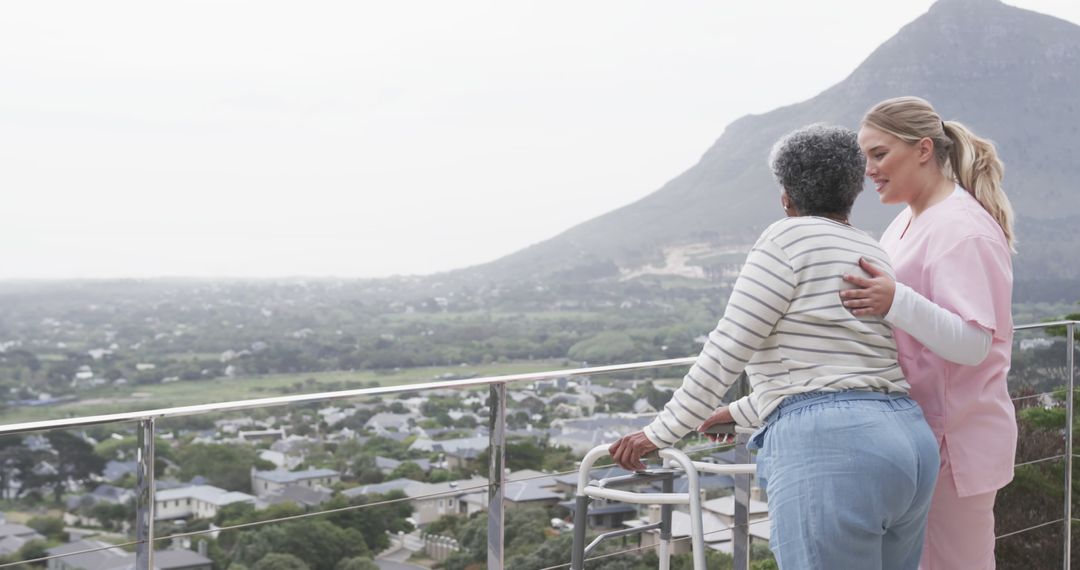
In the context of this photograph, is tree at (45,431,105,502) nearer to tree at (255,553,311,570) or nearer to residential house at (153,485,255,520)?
residential house at (153,485,255,520)

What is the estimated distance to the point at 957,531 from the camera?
6.20 ft

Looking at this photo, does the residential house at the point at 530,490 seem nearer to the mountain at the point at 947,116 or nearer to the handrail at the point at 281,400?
the handrail at the point at 281,400

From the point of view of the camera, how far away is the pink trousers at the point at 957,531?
187cm

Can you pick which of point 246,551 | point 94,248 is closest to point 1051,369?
point 246,551

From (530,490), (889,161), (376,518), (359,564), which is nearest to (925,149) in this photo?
(889,161)

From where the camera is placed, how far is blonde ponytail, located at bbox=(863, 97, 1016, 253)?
5.89 ft

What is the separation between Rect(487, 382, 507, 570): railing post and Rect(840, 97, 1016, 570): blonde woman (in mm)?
1042

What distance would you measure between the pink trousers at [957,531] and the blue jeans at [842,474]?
343 millimetres

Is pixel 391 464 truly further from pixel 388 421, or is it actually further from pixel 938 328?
pixel 938 328

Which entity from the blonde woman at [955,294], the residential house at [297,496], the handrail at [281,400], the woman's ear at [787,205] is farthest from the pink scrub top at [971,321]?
the residential house at [297,496]

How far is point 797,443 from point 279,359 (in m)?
37.7

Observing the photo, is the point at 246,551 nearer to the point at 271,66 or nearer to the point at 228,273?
the point at 228,273

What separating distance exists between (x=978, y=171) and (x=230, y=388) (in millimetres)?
35496

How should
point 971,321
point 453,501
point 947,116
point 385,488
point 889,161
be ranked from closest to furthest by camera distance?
point 971,321 < point 889,161 < point 453,501 < point 385,488 < point 947,116
